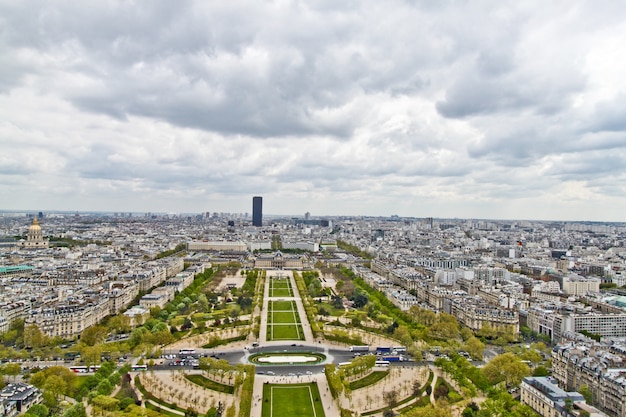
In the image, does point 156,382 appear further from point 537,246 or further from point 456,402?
point 537,246

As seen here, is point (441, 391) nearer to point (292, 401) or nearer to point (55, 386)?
point (292, 401)

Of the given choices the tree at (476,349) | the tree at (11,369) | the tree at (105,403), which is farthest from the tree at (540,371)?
the tree at (11,369)

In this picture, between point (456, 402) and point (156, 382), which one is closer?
point (456, 402)

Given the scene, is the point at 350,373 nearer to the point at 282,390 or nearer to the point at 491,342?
the point at 282,390

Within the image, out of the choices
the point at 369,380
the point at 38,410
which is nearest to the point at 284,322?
the point at 369,380

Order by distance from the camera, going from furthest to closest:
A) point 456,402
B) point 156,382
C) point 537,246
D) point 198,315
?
point 537,246 < point 198,315 < point 156,382 < point 456,402

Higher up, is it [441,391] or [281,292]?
[281,292]

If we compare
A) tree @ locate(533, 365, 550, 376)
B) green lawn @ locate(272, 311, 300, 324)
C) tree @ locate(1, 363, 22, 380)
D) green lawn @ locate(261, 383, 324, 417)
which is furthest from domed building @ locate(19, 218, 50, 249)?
tree @ locate(533, 365, 550, 376)

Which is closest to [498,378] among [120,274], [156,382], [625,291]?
[156,382]

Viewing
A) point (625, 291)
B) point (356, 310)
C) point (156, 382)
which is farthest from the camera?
point (625, 291)
